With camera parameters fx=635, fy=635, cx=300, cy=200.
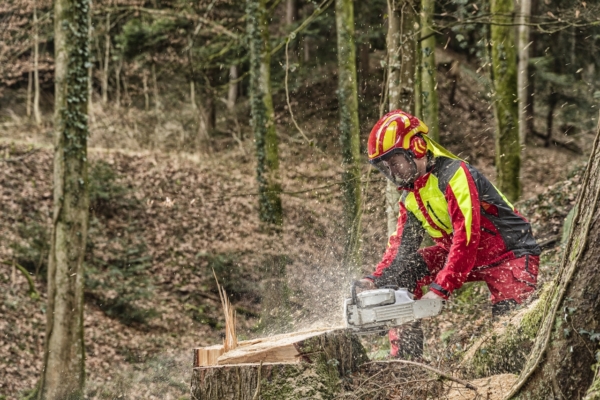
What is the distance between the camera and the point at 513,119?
10906 millimetres

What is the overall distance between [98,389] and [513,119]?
26.3ft

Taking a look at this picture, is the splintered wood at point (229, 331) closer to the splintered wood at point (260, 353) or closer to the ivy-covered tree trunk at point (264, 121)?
the splintered wood at point (260, 353)

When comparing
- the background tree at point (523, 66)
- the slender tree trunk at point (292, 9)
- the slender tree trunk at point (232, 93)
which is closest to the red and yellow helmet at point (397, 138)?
the background tree at point (523, 66)

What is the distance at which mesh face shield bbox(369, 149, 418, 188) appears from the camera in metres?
4.38

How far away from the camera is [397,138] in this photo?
14.3ft

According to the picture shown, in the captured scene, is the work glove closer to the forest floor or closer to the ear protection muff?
the ear protection muff

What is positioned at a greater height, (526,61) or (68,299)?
(526,61)

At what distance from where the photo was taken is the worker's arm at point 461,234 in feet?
13.6

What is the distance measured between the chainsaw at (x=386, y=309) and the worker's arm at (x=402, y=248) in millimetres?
457

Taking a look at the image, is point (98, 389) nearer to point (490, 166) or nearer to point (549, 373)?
point (549, 373)

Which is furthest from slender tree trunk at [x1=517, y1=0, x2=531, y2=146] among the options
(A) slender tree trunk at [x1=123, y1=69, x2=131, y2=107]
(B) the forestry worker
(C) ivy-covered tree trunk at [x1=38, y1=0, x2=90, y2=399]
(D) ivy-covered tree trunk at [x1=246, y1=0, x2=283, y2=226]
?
(A) slender tree trunk at [x1=123, y1=69, x2=131, y2=107]

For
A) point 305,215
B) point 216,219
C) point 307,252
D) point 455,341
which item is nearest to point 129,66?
point 216,219

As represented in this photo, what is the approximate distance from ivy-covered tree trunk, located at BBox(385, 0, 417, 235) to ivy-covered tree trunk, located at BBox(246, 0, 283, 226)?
276 inches

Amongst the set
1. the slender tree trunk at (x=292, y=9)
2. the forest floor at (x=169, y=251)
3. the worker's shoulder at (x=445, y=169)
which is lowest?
the forest floor at (x=169, y=251)
